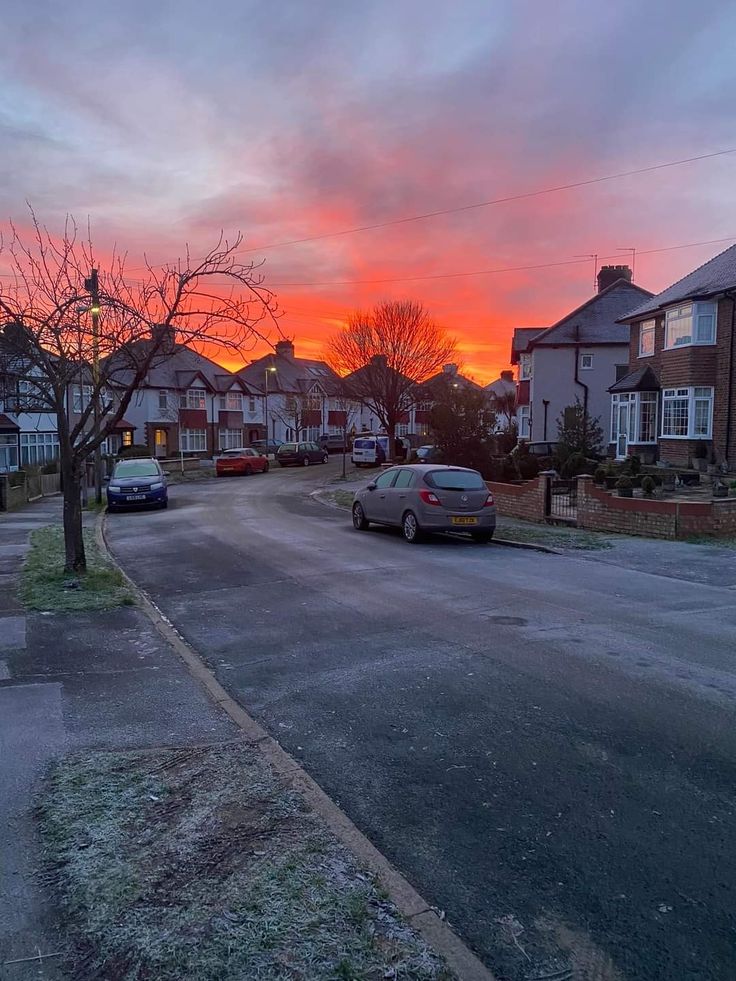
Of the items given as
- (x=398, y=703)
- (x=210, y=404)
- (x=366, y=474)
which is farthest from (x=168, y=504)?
(x=210, y=404)

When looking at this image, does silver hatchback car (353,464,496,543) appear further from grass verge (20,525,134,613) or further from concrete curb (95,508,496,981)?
concrete curb (95,508,496,981)

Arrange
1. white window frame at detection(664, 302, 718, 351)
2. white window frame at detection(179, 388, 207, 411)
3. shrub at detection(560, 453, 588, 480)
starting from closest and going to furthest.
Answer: white window frame at detection(664, 302, 718, 351) < shrub at detection(560, 453, 588, 480) < white window frame at detection(179, 388, 207, 411)

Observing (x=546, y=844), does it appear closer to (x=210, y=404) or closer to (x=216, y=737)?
(x=216, y=737)

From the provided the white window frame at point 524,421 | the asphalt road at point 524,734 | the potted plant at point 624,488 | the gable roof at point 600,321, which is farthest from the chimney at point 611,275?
the asphalt road at point 524,734

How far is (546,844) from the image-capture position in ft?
12.0

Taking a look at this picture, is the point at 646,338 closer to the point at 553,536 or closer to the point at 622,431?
the point at 622,431

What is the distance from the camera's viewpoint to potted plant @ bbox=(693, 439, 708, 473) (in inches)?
1018

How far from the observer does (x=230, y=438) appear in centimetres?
6956

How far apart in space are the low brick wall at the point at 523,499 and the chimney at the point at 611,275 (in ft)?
95.9

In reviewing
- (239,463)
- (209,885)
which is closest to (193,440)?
(239,463)

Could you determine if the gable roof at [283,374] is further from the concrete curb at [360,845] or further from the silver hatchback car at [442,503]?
the concrete curb at [360,845]

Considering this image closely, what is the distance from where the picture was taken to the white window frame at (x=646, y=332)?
3033 cm

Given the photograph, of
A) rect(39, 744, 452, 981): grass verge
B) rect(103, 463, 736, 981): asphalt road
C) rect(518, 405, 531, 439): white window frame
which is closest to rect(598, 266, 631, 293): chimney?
rect(518, 405, 531, 439): white window frame

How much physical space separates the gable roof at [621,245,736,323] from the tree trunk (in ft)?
72.8
